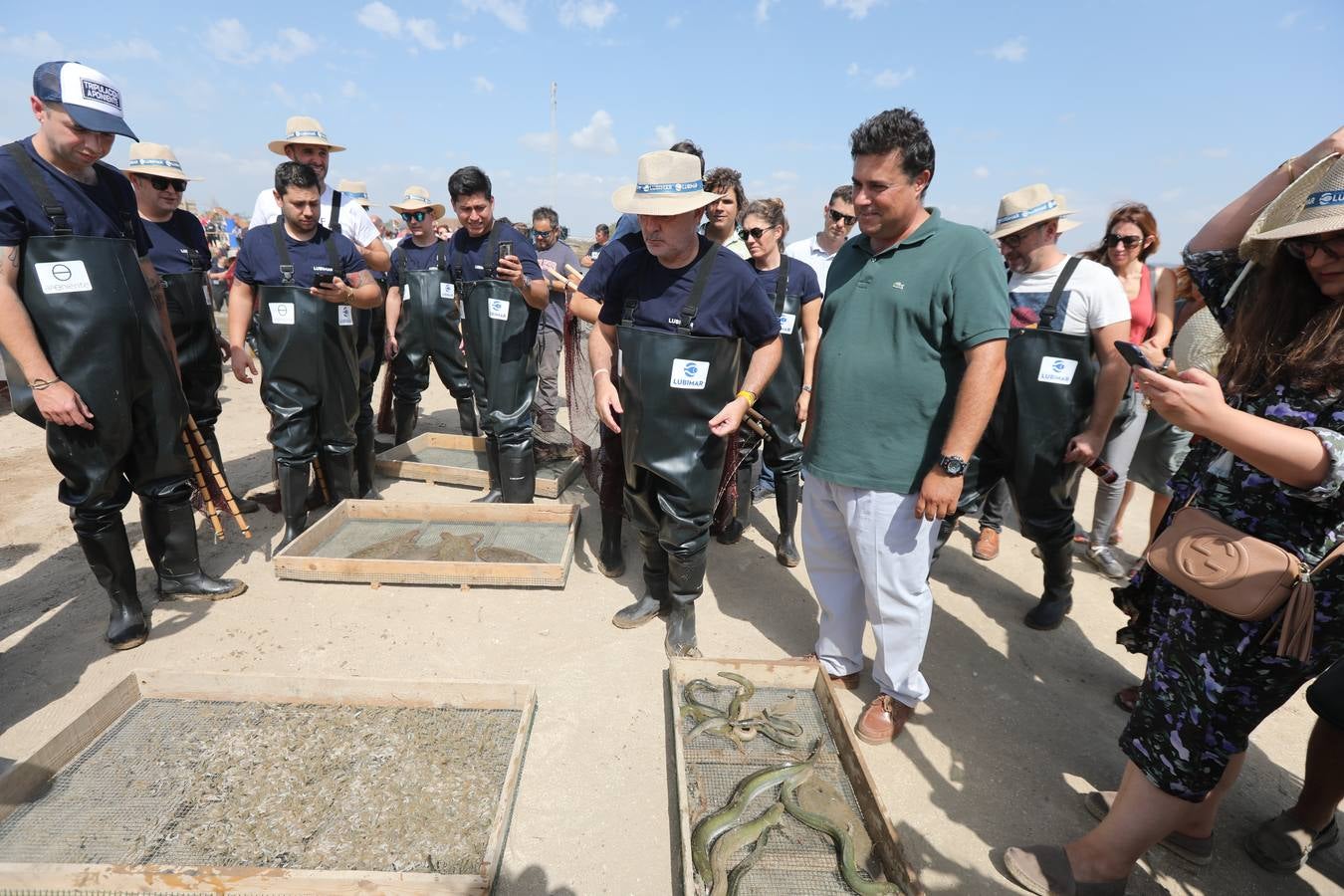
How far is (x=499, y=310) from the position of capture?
4.39 m

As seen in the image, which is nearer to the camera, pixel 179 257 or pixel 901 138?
pixel 901 138

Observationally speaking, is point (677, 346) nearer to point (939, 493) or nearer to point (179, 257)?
point (939, 493)

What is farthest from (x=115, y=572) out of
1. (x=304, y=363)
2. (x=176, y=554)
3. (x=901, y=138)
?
(x=901, y=138)

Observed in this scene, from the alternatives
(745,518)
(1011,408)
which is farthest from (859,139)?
(745,518)

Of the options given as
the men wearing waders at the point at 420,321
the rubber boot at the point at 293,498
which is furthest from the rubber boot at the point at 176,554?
the men wearing waders at the point at 420,321

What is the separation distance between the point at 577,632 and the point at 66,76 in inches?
132

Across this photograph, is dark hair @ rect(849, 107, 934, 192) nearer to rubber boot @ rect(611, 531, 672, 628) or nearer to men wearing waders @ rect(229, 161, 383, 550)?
rubber boot @ rect(611, 531, 672, 628)

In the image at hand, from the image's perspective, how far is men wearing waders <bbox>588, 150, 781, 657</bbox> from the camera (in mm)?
2840

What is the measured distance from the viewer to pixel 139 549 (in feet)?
14.0

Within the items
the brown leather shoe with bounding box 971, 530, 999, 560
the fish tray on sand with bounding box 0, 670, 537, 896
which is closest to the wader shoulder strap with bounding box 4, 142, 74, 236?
the fish tray on sand with bounding box 0, 670, 537, 896

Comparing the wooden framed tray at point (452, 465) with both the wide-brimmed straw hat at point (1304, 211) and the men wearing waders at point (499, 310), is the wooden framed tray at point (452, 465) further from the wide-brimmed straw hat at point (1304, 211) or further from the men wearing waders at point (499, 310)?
the wide-brimmed straw hat at point (1304, 211)

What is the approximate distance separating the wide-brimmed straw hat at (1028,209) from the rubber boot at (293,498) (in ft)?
14.7

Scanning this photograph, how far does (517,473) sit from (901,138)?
3524 millimetres

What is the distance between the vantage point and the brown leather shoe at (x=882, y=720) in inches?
113
